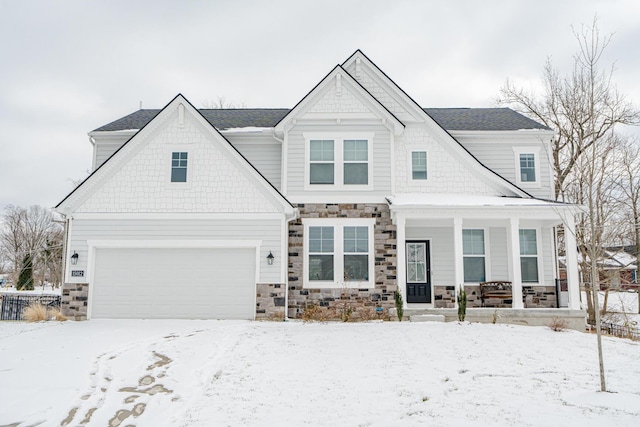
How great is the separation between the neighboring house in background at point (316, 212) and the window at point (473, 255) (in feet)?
0.10

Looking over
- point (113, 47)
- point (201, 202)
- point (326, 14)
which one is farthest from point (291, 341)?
point (113, 47)

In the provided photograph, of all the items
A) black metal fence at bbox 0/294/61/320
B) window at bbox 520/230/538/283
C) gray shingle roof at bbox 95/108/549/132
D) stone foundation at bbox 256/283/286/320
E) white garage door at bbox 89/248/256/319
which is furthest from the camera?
gray shingle roof at bbox 95/108/549/132

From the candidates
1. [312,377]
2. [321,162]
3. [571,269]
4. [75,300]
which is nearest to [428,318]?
[571,269]

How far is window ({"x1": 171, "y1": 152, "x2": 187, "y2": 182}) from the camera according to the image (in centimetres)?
1220

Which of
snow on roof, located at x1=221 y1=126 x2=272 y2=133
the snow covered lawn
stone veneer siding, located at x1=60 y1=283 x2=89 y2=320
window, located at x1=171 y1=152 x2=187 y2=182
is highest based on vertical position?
snow on roof, located at x1=221 y1=126 x2=272 y2=133

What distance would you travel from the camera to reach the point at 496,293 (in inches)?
503

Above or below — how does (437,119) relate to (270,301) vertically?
above

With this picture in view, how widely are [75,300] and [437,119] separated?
12733 mm

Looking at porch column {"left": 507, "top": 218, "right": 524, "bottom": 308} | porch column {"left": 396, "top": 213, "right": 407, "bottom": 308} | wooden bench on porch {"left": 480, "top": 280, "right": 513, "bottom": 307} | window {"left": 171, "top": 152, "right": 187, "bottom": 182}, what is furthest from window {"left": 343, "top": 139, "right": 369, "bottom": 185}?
wooden bench on porch {"left": 480, "top": 280, "right": 513, "bottom": 307}

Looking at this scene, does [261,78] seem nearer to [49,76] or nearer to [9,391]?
[49,76]

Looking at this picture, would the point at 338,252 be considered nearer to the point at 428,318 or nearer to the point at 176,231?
the point at 428,318

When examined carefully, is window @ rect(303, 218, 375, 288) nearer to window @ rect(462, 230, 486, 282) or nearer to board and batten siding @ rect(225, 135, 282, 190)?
board and batten siding @ rect(225, 135, 282, 190)

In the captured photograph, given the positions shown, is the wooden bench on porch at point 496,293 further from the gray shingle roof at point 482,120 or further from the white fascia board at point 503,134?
the gray shingle roof at point 482,120

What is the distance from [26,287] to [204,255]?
22.9 metres
